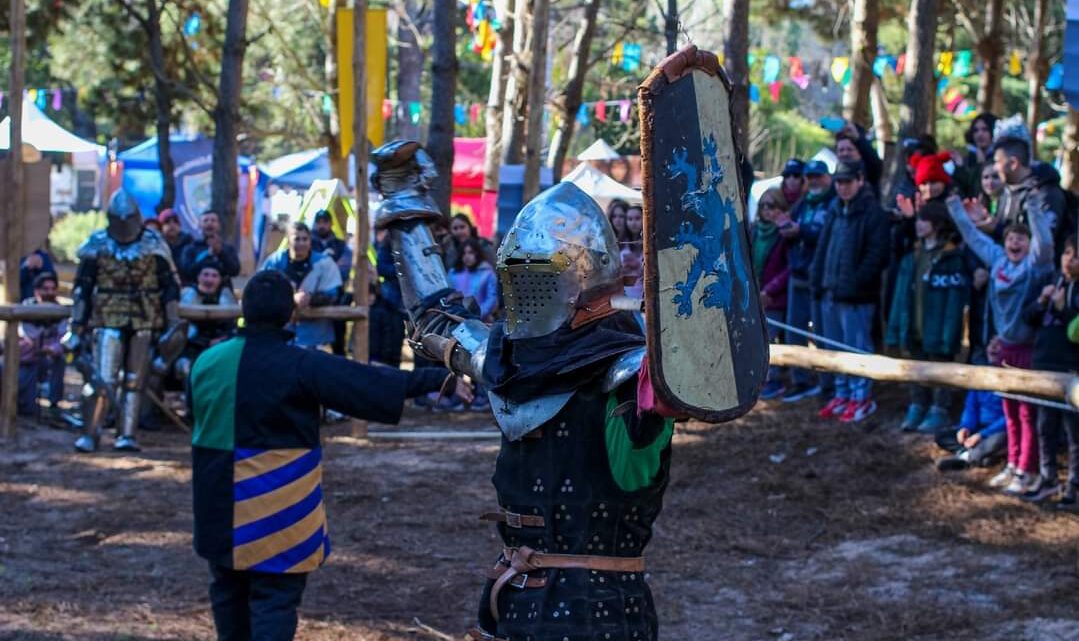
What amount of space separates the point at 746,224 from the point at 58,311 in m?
8.62

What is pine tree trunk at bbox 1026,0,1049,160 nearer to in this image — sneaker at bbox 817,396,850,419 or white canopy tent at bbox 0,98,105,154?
sneaker at bbox 817,396,850,419

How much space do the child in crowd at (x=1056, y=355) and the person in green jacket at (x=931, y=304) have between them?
119cm

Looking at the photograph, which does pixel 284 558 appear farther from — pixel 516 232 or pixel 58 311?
pixel 58 311

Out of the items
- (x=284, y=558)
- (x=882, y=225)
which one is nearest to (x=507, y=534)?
(x=284, y=558)

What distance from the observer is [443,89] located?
43.2 ft

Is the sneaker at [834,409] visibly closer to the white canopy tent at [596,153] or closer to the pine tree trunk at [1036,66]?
the white canopy tent at [596,153]

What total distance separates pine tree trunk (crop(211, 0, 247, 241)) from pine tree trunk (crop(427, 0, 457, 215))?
9.69 feet

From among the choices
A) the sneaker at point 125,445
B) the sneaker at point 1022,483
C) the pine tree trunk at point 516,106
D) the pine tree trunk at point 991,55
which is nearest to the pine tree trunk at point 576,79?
the pine tree trunk at point 516,106

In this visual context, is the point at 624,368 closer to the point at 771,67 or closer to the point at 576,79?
the point at 576,79

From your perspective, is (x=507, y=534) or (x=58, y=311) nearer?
(x=507, y=534)

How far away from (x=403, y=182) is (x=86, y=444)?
7140 mm

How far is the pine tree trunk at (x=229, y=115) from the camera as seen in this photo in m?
15.3

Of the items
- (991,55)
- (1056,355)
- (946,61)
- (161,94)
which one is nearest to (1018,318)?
(1056,355)

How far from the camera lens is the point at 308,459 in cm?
539
